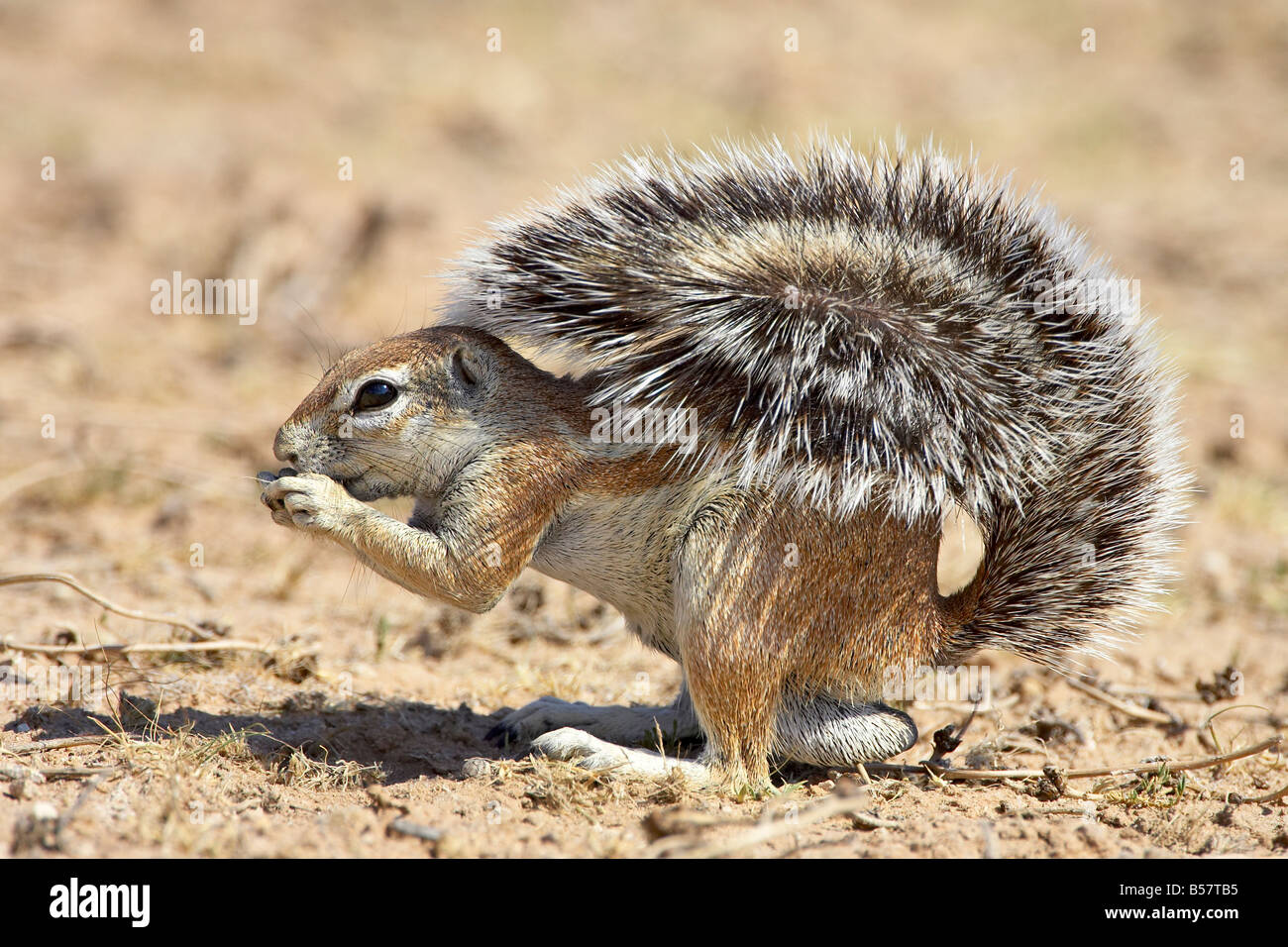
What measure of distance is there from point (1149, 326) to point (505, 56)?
14.5 m

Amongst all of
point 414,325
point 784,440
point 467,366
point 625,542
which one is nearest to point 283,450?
point 467,366

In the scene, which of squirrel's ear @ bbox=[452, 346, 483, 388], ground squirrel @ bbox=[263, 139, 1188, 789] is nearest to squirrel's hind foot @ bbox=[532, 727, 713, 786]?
ground squirrel @ bbox=[263, 139, 1188, 789]

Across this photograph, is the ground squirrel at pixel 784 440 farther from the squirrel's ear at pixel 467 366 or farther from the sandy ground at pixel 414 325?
the sandy ground at pixel 414 325

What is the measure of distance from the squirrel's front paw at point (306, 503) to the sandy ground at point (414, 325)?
34.8 inches

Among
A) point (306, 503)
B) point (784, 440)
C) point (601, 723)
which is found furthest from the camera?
point (601, 723)

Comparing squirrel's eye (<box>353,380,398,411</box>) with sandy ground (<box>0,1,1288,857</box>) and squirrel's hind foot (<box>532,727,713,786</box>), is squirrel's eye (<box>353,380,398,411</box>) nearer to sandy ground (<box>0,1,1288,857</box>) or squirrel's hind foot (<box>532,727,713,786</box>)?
sandy ground (<box>0,1,1288,857</box>)

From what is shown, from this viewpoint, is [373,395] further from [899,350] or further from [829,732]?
[829,732]

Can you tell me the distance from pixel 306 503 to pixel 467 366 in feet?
2.75

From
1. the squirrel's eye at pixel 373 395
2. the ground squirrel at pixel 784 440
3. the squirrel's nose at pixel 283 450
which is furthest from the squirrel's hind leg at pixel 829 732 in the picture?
the squirrel's nose at pixel 283 450

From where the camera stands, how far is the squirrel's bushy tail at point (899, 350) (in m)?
4.01

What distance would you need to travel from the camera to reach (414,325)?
11984 mm

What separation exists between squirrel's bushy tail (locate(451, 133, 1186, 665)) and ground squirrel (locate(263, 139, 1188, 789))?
0.01 meters

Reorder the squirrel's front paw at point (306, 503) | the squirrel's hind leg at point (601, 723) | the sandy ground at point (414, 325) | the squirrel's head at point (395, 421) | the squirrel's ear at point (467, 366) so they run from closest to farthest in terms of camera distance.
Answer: the sandy ground at point (414, 325) → the squirrel's front paw at point (306, 503) → the squirrel's head at point (395, 421) → the squirrel's ear at point (467, 366) → the squirrel's hind leg at point (601, 723)

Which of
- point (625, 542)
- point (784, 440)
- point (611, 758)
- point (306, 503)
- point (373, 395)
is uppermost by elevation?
point (373, 395)
